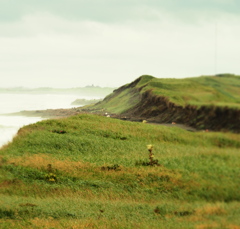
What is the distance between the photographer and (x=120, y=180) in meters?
23.2

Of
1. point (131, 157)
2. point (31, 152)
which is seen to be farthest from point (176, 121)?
point (31, 152)

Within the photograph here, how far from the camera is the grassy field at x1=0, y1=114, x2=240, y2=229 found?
50.7ft

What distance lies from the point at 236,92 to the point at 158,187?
8.18 meters

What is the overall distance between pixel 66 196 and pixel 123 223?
7573 millimetres

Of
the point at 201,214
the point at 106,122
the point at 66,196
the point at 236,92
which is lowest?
the point at 66,196

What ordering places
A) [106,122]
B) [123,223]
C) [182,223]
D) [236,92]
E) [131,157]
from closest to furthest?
[182,223]
[123,223]
[236,92]
[131,157]
[106,122]

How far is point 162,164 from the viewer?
2442cm

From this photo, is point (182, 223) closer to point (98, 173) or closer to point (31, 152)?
point (98, 173)

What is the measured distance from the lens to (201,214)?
1454 cm

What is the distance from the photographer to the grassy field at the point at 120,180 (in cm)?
1546

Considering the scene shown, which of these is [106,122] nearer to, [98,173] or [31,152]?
[31,152]

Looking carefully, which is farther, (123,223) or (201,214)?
(123,223)

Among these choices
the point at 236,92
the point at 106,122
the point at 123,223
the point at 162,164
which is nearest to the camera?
the point at 123,223

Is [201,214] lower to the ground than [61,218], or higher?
higher
